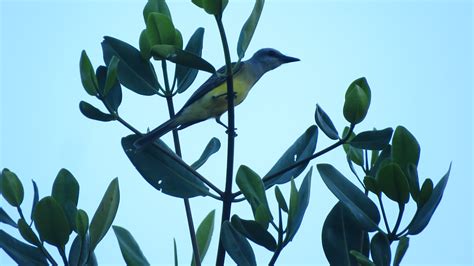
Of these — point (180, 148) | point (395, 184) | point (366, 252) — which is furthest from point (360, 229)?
point (180, 148)

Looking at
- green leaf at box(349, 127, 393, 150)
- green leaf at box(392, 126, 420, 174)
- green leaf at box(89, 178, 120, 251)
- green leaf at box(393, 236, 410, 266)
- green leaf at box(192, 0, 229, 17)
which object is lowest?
green leaf at box(393, 236, 410, 266)

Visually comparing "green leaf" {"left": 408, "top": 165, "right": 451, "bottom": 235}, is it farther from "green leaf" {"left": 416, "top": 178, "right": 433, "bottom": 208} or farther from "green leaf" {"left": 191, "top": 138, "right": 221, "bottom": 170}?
"green leaf" {"left": 191, "top": 138, "right": 221, "bottom": 170}

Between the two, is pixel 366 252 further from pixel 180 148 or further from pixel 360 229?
pixel 180 148

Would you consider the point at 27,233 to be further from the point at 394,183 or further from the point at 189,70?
the point at 394,183

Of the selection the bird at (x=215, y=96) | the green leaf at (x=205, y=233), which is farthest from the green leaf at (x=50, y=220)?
the bird at (x=215, y=96)

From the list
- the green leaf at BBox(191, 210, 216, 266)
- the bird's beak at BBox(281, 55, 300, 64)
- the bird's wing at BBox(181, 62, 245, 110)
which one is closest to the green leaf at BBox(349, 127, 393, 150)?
the green leaf at BBox(191, 210, 216, 266)

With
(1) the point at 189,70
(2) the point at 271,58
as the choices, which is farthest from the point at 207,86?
(1) the point at 189,70

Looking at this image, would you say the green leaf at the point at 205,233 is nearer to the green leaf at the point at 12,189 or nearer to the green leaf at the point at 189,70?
the green leaf at the point at 189,70

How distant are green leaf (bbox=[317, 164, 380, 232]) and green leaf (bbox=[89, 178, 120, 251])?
74 centimetres

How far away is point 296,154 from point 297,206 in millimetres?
501

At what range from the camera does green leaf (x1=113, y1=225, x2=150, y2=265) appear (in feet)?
8.28

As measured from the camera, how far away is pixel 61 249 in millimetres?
2232

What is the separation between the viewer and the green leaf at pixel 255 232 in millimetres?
2102

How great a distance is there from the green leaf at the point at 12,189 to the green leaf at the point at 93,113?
370 millimetres
